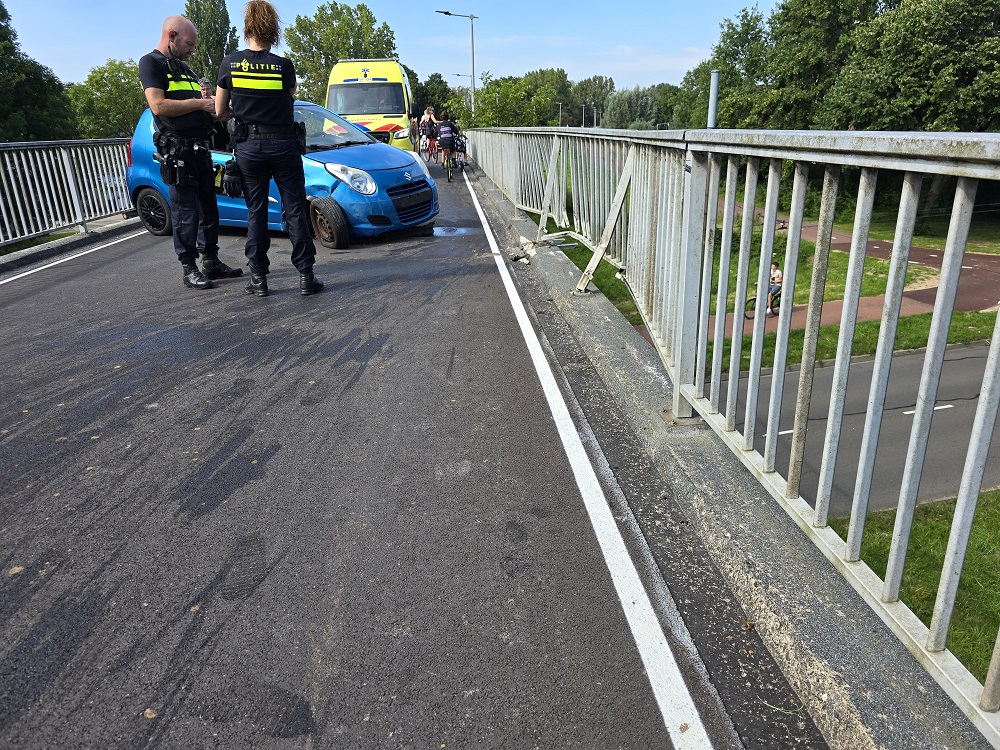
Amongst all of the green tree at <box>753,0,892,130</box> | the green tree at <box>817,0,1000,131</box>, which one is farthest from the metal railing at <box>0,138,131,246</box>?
the green tree at <box>753,0,892,130</box>

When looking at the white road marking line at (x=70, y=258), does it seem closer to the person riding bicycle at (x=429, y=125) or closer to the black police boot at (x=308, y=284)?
the black police boot at (x=308, y=284)

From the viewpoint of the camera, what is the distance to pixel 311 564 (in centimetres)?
286

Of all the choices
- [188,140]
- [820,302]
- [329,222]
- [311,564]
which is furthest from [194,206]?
[820,302]

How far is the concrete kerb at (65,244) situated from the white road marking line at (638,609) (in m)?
8.27

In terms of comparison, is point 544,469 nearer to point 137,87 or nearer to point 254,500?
point 254,500

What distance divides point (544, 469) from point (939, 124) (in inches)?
1391

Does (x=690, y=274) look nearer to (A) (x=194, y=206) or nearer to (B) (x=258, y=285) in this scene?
(B) (x=258, y=285)

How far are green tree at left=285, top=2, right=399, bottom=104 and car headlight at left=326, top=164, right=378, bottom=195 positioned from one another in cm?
8593

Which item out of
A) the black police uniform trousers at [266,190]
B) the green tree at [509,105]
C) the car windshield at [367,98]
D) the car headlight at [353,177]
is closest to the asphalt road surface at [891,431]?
the black police uniform trousers at [266,190]

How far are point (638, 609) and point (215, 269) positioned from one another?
650cm

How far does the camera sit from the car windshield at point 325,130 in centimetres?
977

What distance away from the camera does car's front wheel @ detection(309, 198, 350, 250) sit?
927 cm

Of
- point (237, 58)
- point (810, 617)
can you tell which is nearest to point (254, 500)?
point (810, 617)

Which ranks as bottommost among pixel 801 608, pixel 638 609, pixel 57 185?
pixel 638 609
